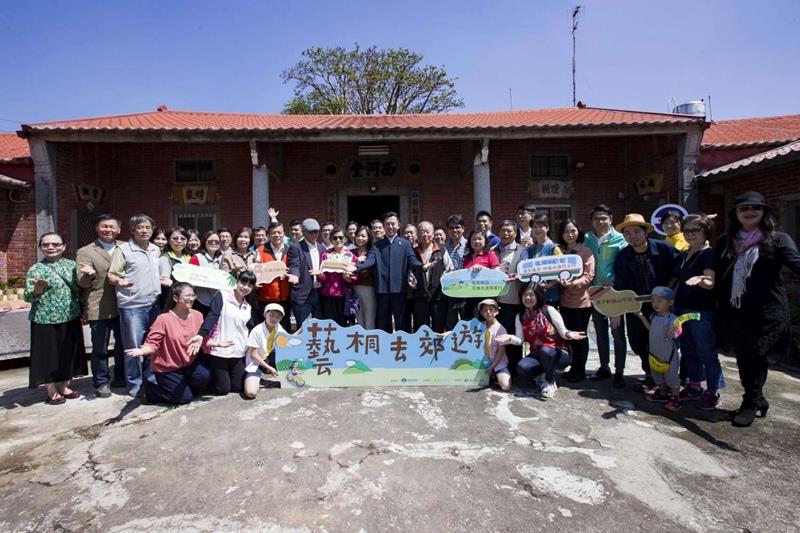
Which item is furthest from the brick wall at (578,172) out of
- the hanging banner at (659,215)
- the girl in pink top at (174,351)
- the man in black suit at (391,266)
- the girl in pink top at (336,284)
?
the girl in pink top at (174,351)

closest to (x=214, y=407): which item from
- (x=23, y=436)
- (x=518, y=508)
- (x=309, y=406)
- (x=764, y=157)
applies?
(x=309, y=406)

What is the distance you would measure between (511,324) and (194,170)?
8184mm

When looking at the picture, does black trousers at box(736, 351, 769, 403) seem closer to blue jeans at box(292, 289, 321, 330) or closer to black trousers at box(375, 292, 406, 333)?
black trousers at box(375, 292, 406, 333)

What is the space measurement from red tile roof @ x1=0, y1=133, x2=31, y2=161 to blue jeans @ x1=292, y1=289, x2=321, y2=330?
745 cm

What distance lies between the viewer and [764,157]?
246 inches

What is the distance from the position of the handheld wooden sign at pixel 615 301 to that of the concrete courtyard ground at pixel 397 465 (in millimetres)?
767

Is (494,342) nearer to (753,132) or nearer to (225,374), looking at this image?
(225,374)

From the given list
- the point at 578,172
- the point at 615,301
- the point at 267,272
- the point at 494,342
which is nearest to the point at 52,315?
the point at 267,272

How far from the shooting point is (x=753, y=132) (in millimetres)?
9672

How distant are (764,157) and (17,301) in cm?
1145

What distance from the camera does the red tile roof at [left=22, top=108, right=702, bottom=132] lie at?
23.3ft

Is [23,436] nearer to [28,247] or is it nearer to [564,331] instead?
[564,331]

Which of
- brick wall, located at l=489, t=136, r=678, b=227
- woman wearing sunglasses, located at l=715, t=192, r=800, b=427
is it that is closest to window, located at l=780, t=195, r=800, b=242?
brick wall, located at l=489, t=136, r=678, b=227

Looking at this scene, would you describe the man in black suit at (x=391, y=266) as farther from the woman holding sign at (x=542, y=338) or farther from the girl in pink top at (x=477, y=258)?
the woman holding sign at (x=542, y=338)
